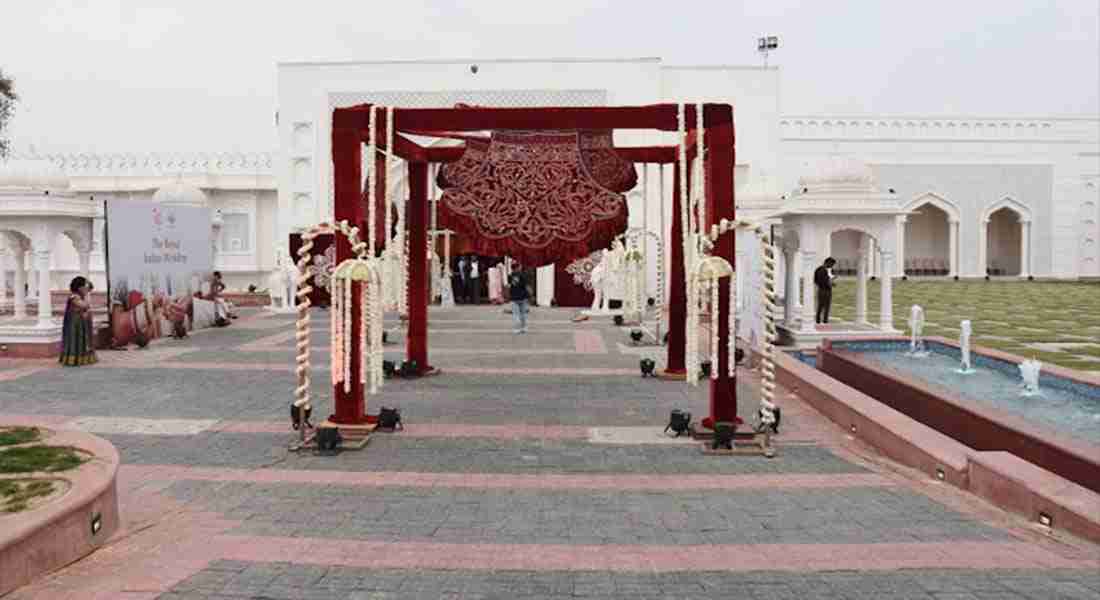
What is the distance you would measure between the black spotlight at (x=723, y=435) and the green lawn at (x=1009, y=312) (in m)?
7.67

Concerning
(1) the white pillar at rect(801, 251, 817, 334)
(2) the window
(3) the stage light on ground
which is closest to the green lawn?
(1) the white pillar at rect(801, 251, 817, 334)

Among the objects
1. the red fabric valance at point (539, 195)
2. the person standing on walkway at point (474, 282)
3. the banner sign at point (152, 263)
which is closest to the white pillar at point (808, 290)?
the red fabric valance at point (539, 195)

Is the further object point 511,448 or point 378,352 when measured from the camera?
point 378,352

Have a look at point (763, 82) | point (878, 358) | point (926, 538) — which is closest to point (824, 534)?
point (926, 538)

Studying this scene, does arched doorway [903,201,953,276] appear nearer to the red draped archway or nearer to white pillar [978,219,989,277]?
white pillar [978,219,989,277]

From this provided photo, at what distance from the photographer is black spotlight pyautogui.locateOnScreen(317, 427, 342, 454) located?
784 cm

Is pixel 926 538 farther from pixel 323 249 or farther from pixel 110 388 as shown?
pixel 323 249

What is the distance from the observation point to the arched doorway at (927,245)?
41.6 metres

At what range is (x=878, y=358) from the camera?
13703mm

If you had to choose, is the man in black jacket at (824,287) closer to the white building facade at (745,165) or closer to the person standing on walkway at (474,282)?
the white building facade at (745,165)

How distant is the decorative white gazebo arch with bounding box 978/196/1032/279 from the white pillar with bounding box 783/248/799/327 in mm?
25469

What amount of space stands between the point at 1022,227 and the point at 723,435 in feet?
126

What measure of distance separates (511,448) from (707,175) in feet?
10.8

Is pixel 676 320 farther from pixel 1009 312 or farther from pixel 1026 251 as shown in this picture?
pixel 1026 251
